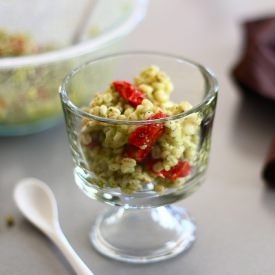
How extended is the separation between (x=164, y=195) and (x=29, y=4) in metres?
0.46

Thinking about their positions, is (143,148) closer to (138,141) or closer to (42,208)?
(138,141)

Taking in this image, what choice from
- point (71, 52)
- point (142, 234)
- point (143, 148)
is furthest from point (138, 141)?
point (71, 52)

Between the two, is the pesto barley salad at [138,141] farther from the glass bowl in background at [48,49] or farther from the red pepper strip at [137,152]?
the glass bowl in background at [48,49]

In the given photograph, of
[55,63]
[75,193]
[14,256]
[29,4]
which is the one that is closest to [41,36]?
[29,4]

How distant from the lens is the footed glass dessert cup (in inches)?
26.8

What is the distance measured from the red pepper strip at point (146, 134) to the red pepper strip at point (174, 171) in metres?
0.03

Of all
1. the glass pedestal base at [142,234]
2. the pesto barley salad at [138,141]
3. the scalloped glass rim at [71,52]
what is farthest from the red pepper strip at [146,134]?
the scalloped glass rim at [71,52]

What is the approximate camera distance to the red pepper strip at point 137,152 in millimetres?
678

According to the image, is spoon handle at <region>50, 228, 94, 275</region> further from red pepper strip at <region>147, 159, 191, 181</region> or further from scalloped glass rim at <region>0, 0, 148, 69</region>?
scalloped glass rim at <region>0, 0, 148, 69</region>

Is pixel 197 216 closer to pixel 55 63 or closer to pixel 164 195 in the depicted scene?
pixel 164 195

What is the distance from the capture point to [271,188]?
0.87 m

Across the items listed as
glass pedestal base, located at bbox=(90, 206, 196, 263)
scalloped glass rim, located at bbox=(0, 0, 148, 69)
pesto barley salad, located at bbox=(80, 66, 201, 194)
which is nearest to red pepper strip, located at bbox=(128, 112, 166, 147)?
pesto barley salad, located at bbox=(80, 66, 201, 194)

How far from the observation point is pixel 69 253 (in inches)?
29.2

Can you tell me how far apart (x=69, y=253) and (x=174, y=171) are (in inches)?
6.2
